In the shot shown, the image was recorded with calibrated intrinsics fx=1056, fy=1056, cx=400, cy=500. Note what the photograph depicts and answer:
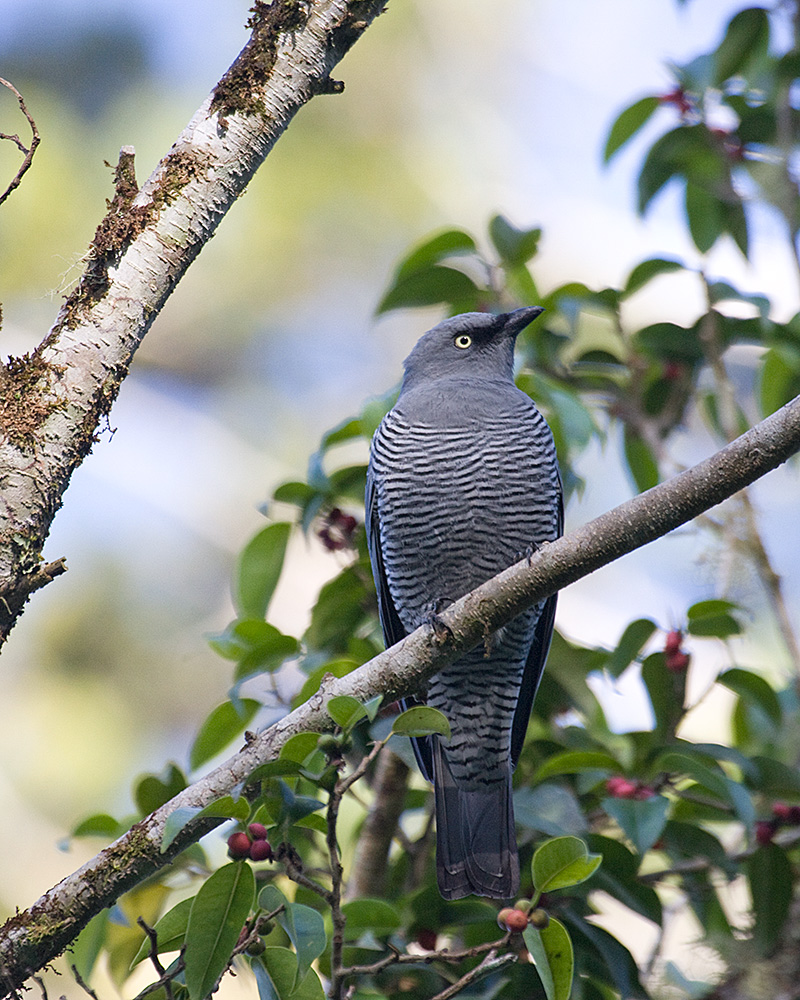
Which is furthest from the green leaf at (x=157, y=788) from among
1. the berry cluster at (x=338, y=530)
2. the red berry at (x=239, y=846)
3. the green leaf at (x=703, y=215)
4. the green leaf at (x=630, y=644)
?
the green leaf at (x=703, y=215)

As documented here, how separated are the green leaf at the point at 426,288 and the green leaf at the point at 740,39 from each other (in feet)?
3.87

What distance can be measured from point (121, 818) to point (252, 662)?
60cm

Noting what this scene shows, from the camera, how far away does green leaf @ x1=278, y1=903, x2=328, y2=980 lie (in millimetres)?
1917

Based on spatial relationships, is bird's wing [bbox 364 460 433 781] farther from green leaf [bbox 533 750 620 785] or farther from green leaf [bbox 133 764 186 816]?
green leaf [bbox 133 764 186 816]

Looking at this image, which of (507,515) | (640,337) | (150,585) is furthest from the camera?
(150,585)

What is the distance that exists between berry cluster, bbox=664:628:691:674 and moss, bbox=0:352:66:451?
1.83 metres

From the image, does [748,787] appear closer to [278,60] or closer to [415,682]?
[415,682]

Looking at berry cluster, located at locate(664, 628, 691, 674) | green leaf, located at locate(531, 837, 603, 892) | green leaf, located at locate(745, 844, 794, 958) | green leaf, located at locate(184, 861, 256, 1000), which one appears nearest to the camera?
green leaf, located at locate(184, 861, 256, 1000)

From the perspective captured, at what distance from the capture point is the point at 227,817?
6.42 feet

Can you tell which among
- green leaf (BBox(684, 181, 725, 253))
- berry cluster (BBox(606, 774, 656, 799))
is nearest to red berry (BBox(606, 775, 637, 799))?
berry cluster (BBox(606, 774, 656, 799))

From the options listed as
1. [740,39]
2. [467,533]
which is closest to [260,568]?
[467,533]

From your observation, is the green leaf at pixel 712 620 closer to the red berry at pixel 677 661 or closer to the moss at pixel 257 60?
the red berry at pixel 677 661

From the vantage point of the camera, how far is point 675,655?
119 inches

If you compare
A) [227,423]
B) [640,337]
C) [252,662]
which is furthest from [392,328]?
[252,662]
